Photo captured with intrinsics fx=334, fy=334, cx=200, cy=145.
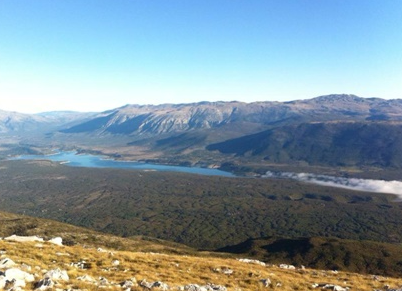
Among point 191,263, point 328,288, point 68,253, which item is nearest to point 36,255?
point 68,253

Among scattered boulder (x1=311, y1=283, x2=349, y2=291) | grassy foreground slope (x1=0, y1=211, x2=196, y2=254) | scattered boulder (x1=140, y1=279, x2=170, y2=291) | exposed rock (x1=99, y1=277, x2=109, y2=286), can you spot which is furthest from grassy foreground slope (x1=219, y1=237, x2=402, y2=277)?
exposed rock (x1=99, y1=277, x2=109, y2=286)

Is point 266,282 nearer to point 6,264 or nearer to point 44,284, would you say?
point 44,284

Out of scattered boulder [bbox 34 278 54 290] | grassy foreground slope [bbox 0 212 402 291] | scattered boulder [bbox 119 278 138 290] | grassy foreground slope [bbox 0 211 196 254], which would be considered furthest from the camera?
grassy foreground slope [bbox 0 211 196 254]

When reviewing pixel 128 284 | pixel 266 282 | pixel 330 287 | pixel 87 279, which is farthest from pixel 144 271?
pixel 330 287

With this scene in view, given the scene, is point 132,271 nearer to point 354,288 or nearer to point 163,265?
point 163,265

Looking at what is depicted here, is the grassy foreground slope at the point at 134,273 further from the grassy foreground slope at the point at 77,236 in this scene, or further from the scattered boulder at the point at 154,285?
the grassy foreground slope at the point at 77,236

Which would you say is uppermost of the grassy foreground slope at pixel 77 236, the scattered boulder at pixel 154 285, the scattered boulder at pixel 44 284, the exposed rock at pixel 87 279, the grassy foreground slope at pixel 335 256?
the scattered boulder at pixel 44 284

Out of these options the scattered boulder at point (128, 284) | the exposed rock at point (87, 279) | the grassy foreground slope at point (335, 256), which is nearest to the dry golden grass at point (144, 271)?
the scattered boulder at point (128, 284)

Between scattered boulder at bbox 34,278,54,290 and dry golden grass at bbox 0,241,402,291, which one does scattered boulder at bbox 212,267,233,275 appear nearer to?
dry golden grass at bbox 0,241,402,291

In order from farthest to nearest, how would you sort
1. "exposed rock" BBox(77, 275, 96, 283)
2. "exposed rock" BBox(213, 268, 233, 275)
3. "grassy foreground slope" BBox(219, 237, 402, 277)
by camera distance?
1. "grassy foreground slope" BBox(219, 237, 402, 277)
2. "exposed rock" BBox(213, 268, 233, 275)
3. "exposed rock" BBox(77, 275, 96, 283)

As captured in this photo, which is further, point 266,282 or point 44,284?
point 266,282

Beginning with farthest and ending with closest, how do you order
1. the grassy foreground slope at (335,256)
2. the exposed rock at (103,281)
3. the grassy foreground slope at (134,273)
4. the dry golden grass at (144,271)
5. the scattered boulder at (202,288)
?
the grassy foreground slope at (335,256) < the dry golden grass at (144,271) < the scattered boulder at (202,288) < the grassy foreground slope at (134,273) < the exposed rock at (103,281)
